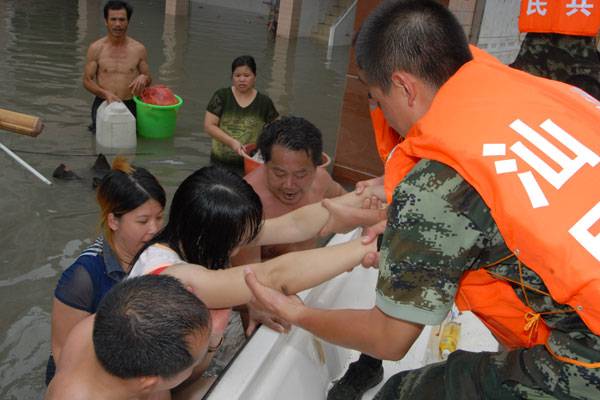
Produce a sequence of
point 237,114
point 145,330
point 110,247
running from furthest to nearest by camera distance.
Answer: point 237,114
point 110,247
point 145,330

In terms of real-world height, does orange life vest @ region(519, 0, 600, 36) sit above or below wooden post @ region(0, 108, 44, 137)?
above

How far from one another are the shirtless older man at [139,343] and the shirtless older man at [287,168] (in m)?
1.39

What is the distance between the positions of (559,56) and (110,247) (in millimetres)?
2970

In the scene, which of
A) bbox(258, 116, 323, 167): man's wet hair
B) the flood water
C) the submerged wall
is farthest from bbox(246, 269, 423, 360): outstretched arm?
the submerged wall

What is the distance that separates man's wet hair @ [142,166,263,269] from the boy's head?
1.03 ft

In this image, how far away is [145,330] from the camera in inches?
59.1

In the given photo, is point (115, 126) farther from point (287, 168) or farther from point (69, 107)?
point (287, 168)

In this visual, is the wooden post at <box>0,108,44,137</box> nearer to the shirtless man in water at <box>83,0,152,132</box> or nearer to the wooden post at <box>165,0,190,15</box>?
the shirtless man in water at <box>83,0,152,132</box>

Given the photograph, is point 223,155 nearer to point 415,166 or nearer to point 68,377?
point 68,377

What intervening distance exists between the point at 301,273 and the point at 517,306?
825 mm

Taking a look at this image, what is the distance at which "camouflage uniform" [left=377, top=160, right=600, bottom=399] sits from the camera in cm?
124

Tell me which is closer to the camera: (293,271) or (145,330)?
(145,330)

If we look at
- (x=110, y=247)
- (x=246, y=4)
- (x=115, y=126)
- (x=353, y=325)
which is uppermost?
(x=246, y=4)

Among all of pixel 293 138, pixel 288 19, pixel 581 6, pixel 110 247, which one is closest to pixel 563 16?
pixel 581 6
